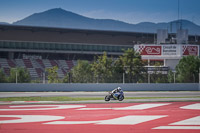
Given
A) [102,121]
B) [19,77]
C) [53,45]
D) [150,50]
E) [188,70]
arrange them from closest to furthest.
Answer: [102,121] → [19,77] → [188,70] → [150,50] → [53,45]

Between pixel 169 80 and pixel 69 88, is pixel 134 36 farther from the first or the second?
pixel 69 88

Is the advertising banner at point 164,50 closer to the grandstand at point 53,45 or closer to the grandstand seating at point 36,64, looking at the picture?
the grandstand at point 53,45

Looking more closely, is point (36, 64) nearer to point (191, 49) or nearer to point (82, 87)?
point (191, 49)

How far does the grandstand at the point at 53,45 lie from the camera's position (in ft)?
206

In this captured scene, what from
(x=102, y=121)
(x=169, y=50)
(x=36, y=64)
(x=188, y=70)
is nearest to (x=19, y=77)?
(x=188, y=70)

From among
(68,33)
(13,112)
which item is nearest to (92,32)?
(68,33)

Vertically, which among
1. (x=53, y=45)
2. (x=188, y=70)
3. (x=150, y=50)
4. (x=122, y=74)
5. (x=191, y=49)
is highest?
(x=53, y=45)

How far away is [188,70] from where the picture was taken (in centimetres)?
4006

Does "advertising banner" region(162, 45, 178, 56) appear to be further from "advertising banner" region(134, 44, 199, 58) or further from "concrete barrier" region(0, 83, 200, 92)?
"concrete barrier" region(0, 83, 200, 92)

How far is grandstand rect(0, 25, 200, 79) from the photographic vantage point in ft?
206

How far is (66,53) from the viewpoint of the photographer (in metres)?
68.9

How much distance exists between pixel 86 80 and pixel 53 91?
147 inches

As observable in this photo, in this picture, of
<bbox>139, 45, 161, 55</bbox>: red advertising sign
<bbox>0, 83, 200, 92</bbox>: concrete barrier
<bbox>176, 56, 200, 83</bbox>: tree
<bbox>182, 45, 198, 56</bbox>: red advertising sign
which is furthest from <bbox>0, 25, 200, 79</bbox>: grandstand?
<bbox>0, 83, 200, 92</bbox>: concrete barrier

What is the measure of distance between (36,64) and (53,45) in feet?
19.1
